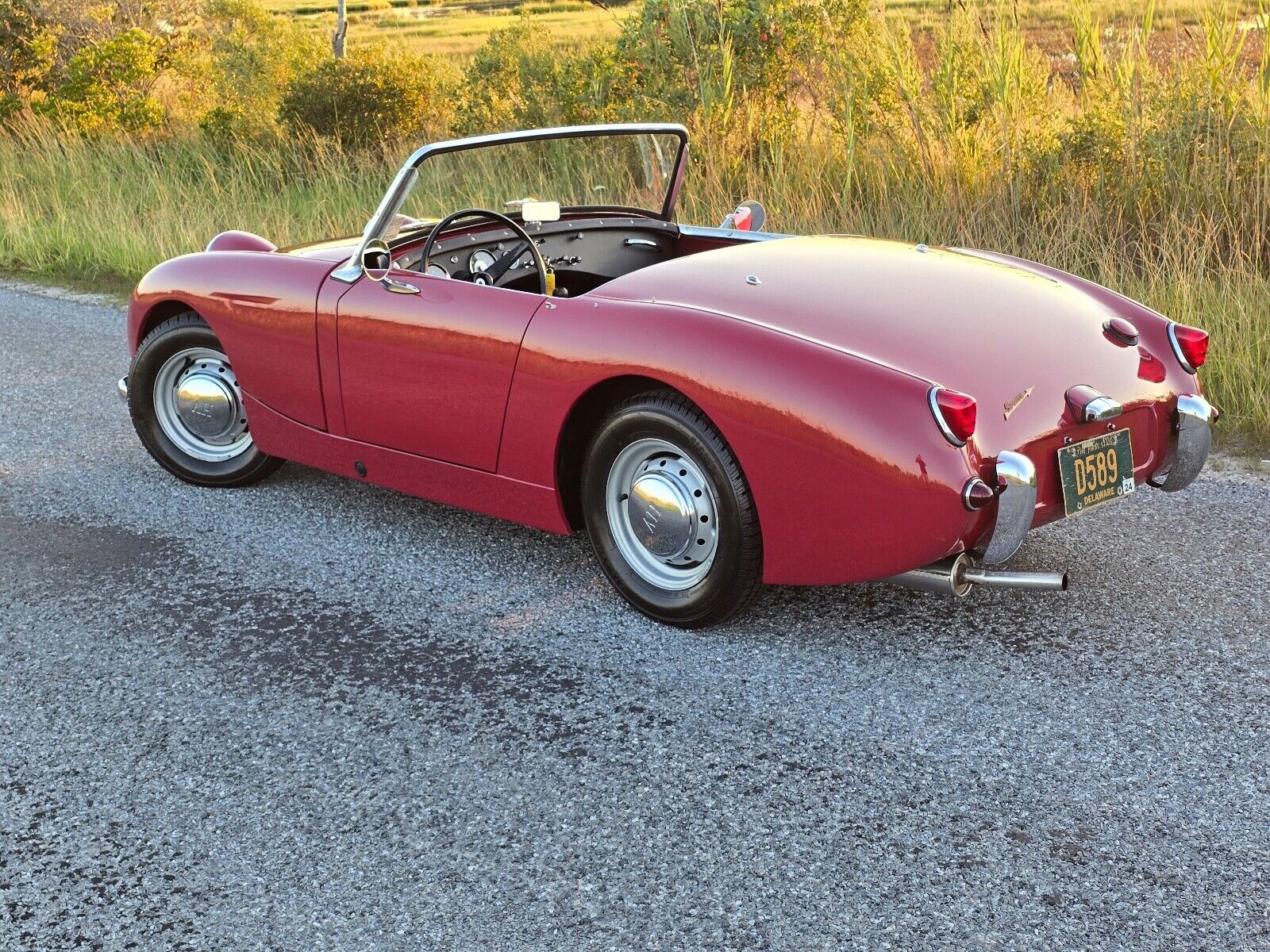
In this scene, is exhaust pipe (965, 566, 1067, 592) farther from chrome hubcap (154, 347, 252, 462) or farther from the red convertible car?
chrome hubcap (154, 347, 252, 462)

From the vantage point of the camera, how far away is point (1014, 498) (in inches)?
132

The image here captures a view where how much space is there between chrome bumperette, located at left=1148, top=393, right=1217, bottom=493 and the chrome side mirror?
2.38 m

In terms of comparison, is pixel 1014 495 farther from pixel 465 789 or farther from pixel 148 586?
pixel 148 586

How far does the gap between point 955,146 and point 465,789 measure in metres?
6.05

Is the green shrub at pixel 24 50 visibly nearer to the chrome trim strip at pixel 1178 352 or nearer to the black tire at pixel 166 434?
the black tire at pixel 166 434

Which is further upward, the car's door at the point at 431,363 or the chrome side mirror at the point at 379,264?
the chrome side mirror at the point at 379,264

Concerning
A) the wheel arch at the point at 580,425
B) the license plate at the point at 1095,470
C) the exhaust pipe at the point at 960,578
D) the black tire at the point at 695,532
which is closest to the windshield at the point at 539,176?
the wheel arch at the point at 580,425

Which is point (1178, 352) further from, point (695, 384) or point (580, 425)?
point (580, 425)

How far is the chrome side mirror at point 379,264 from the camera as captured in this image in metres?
4.37

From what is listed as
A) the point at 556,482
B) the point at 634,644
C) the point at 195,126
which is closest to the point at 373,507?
the point at 556,482

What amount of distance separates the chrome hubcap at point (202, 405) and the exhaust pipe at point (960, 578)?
2.68 meters

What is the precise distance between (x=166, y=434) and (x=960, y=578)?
10.6ft

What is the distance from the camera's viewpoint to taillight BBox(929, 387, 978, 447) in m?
3.28

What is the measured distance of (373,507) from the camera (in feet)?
16.6
